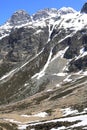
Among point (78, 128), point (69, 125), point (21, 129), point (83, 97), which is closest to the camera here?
point (78, 128)

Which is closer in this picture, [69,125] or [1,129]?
[69,125]

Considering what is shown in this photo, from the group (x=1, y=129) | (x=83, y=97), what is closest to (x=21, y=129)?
(x=1, y=129)

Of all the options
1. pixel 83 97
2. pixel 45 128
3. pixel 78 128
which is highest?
pixel 83 97

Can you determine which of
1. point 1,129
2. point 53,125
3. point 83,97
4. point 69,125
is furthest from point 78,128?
point 83,97

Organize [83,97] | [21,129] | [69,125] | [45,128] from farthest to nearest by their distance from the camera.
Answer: [83,97]
[21,129]
[45,128]
[69,125]

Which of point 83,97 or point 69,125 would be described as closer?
point 69,125

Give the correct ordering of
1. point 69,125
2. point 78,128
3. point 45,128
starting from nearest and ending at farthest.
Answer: point 78,128, point 69,125, point 45,128

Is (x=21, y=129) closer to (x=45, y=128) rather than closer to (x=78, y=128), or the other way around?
(x=45, y=128)

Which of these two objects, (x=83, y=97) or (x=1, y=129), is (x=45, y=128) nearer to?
(x=1, y=129)

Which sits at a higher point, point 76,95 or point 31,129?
point 76,95
